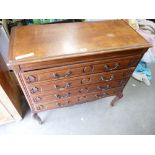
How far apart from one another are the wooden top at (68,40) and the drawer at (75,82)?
229 mm

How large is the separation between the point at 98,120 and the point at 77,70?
79 centimetres

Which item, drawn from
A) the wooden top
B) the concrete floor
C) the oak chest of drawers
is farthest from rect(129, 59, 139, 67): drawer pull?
the concrete floor

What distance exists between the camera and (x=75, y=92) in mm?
1227

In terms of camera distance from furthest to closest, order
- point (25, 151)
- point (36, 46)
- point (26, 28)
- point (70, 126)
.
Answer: point (70, 126)
point (25, 151)
point (26, 28)
point (36, 46)

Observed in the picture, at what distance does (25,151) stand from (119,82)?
973 millimetres

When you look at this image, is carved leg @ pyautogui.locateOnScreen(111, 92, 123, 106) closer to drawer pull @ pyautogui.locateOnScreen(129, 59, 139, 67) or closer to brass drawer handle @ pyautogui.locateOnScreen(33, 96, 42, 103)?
drawer pull @ pyautogui.locateOnScreen(129, 59, 139, 67)

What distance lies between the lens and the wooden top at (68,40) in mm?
883

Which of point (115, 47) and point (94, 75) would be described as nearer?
point (115, 47)

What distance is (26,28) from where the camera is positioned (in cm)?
107

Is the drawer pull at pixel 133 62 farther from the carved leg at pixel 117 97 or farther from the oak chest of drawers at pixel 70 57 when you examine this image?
the carved leg at pixel 117 97

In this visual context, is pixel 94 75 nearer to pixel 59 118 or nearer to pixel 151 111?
pixel 59 118

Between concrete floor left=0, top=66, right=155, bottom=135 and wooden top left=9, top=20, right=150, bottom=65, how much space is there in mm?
873

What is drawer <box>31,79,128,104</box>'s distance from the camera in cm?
116
